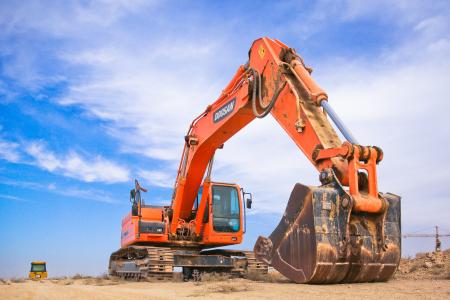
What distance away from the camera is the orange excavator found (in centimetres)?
712

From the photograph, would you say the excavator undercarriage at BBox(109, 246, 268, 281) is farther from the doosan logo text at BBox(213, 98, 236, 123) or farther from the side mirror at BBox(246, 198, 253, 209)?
the doosan logo text at BBox(213, 98, 236, 123)

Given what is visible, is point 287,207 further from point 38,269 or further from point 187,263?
point 38,269

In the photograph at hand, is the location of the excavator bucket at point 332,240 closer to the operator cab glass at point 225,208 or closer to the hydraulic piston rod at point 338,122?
the hydraulic piston rod at point 338,122

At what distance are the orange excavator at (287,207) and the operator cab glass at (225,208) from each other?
0.09 ft

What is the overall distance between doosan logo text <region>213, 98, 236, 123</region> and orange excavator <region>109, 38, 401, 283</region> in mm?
24

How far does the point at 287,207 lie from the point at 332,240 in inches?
33.8

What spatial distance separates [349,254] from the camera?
710 centimetres

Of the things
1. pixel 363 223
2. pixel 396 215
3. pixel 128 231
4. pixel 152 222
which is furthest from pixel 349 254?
pixel 128 231

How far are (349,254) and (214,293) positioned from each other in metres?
2.08

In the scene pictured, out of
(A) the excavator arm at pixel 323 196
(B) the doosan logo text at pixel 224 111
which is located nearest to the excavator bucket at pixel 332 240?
(A) the excavator arm at pixel 323 196

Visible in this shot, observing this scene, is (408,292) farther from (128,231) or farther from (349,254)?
(128,231)

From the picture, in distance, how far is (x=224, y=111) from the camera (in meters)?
11.7

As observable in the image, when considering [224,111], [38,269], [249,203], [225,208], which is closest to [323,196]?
[224,111]

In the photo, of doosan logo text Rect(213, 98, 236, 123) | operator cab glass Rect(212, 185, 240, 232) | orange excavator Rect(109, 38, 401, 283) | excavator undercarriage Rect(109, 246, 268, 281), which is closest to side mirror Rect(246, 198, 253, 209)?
orange excavator Rect(109, 38, 401, 283)
